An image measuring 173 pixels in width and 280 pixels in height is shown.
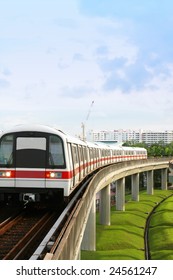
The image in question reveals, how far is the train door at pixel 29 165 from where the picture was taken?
645 inches

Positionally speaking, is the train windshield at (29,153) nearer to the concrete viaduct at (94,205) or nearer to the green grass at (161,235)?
the concrete viaduct at (94,205)

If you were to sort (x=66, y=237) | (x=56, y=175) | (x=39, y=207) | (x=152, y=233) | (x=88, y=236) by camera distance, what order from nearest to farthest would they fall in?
(x=66, y=237) < (x=56, y=175) < (x=39, y=207) < (x=88, y=236) < (x=152, y=233)

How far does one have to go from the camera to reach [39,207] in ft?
62.4

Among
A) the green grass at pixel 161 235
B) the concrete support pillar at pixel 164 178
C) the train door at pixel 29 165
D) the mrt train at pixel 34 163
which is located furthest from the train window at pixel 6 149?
the concrete support pillar at pixel 164 178

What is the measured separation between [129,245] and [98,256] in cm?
489

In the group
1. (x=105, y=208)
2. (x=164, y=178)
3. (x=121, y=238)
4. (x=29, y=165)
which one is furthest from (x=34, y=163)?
(x=164, y=178)

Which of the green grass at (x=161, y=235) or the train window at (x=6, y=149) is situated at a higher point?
the train window at (x=6, y=149)

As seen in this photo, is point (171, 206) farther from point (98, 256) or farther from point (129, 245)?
point (98, 256)

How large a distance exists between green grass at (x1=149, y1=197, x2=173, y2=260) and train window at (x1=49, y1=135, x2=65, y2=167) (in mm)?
15370

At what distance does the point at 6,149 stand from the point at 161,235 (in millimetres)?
24400

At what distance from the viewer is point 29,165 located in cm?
1647

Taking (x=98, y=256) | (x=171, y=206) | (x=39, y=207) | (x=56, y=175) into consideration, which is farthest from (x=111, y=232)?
(x=56, y=175)

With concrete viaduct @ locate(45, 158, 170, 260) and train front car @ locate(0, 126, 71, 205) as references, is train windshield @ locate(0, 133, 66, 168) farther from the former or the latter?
concrete viaduct @ locate(45, 158, 170, 260)

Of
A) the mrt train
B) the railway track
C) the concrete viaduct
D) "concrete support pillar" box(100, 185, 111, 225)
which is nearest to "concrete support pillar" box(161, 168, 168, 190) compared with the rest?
the concrete viaduct
